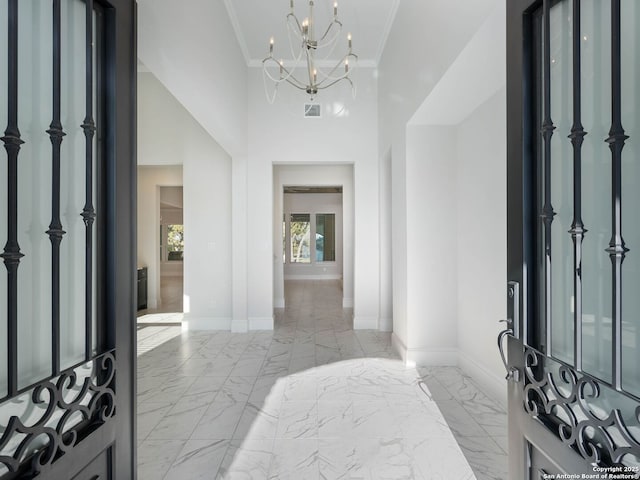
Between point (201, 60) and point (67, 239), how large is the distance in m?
2.48

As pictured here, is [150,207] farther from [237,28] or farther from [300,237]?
[300,237]

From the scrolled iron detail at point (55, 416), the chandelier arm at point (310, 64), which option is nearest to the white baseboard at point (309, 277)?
the chandelier arm at point (310, 64)

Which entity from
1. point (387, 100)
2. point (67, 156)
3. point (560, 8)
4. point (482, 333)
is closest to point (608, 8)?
point (560, 8)

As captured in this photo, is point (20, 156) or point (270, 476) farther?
point (270, 476)

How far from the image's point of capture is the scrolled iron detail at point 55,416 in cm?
87

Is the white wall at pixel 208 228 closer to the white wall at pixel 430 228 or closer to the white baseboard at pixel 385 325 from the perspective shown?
the white baseboard at pixel 385 325

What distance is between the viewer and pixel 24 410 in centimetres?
94

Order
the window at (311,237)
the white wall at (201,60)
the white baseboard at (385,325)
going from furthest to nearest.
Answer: the window at (311,237)
the white baseboard at (385,325)
the white wall at (201,60)

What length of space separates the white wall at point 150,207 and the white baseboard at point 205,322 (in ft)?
6.72

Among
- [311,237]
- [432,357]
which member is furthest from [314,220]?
[432,357]

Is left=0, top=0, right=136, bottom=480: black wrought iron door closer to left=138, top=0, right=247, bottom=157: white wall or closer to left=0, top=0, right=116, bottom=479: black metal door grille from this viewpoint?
left=0, top=0, right=116, bottom=479: black metal door grille

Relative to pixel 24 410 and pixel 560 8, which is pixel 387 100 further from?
pixel 24 410

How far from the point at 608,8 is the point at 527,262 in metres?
0.78

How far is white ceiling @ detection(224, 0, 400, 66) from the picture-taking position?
3.83 meters
